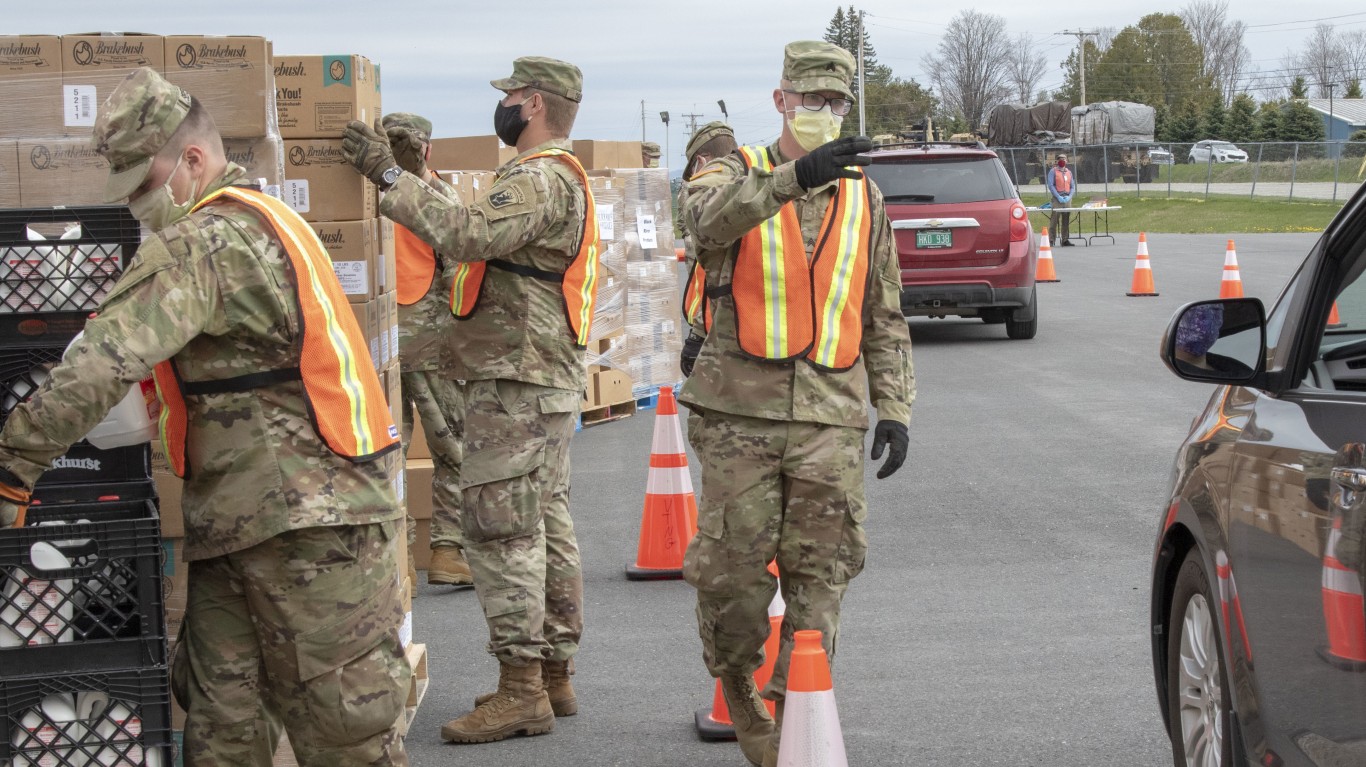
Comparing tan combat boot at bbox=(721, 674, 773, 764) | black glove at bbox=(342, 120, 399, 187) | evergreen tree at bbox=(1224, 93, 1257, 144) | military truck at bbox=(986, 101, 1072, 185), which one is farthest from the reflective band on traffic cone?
evergreen tree at bbox=(1224, 93, 1257, 144)

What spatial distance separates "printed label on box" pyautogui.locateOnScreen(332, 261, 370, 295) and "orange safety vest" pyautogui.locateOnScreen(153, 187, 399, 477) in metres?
1.43

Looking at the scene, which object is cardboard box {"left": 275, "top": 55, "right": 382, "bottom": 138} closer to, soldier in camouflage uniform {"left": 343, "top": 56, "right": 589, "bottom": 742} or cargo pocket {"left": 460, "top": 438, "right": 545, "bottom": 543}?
soldier in camouflage uniform {"left": 343, "top": 56, "right": 589, "bottom": 742}

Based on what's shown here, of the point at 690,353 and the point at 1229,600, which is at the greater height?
the point at 690,353

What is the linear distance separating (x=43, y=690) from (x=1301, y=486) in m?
2.65

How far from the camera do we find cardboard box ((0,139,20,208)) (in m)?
4.28

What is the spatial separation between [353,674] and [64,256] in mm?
1191

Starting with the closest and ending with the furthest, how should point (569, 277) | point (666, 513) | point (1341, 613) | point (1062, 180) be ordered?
point (1341, 613) < point (569, 277) < point (666, 513) < point (1062, 180)

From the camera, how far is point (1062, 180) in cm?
3008

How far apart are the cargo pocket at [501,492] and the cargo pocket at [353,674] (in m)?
1.46

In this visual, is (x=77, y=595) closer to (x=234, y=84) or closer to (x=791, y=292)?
(x=234, y=84)

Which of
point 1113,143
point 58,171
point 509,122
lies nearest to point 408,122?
point 509,122

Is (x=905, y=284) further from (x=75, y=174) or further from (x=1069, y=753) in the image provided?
(x=75, y=174)

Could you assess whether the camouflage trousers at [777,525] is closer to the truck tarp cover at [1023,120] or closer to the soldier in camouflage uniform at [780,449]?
the soldier in camouflage uniform at [780,449]

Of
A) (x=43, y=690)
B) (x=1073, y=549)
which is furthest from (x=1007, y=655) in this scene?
(x=43, y=690)
